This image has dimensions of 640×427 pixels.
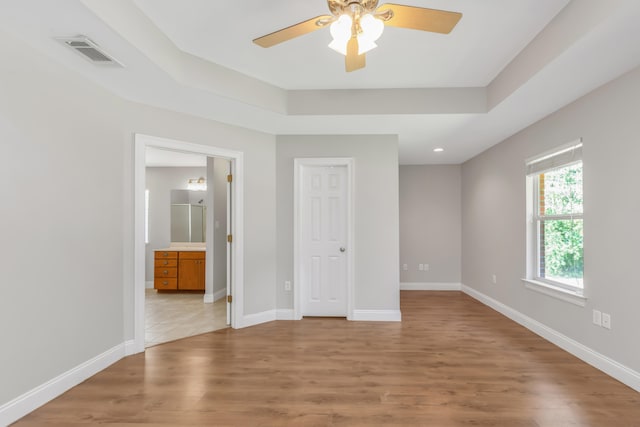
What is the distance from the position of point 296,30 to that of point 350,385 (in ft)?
8.00

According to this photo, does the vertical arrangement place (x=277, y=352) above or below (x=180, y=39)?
below

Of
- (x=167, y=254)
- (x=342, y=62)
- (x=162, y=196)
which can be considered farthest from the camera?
(x=162, y=196)

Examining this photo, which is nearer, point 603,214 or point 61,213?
point 61,213

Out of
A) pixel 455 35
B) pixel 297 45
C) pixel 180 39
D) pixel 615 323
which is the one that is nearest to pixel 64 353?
pixel 180 39

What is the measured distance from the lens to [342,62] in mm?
3076

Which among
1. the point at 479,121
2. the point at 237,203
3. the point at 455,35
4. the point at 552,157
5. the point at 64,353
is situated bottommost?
the point at 64,353

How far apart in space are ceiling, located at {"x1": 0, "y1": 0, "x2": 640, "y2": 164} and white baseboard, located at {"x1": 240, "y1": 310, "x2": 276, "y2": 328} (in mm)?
2252

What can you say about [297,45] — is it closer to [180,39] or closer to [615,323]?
[180,39]

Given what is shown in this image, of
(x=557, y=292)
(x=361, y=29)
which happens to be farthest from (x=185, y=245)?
→ (x=557, y=292)

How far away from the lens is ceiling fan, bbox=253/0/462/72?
70.0 inches

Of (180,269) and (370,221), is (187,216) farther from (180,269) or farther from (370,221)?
(370,221)

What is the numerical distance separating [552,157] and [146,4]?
3.87 m

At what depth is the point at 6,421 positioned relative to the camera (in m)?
2.10

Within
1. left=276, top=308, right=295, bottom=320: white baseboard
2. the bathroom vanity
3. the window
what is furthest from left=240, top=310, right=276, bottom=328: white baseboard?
the window
